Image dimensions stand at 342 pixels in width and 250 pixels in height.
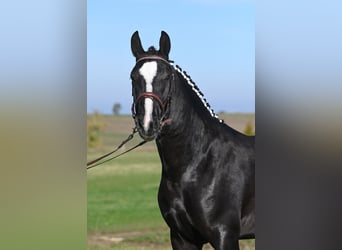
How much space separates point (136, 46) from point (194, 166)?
2.10ft

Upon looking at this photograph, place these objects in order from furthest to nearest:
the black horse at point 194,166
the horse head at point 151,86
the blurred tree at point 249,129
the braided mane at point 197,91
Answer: the blurred tree at point 249,129, the braided mane at point 197,91, the black horse at point 194,166, the horse head at point 151,86

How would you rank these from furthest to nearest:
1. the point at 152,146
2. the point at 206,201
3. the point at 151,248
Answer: the point at 151,248
the point at 152,146
the point at 206,201

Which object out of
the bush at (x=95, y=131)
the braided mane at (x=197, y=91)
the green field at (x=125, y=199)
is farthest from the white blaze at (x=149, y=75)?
the bush at (x=95, y=131)

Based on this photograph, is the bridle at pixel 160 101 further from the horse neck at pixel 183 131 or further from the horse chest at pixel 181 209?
the horse chest at pixel 181 209

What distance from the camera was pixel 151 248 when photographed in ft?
12.3

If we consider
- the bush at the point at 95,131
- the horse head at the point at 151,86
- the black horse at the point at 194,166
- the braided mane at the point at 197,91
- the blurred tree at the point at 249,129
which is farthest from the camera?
the bush at the point at 95,131

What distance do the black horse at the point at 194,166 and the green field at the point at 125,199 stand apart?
86cm

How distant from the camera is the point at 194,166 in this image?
2.35 metres

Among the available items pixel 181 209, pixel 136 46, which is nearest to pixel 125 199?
pixel 181 209

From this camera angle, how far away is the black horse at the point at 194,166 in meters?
2.23
